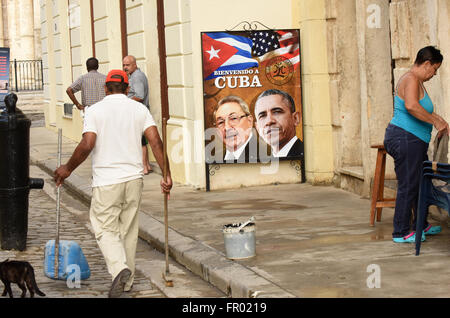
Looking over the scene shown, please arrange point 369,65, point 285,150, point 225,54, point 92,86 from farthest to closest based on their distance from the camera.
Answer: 1. point 92,86
2. point 285,150
3. point 225,54
4. point 369,65

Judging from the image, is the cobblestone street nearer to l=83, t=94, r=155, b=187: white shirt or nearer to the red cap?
l=83, t=94, r=155, b=187: white shirt

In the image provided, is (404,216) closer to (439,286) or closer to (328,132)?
(439,286)

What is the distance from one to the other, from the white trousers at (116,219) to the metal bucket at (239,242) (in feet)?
2.84

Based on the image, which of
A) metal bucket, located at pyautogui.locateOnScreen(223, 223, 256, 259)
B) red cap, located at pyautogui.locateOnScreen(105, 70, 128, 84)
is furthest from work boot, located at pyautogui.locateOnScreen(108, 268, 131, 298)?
red cap, located at pyautogui.locateOnScreen(105, 70, 128, 84)

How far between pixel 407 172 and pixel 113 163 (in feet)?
8.76

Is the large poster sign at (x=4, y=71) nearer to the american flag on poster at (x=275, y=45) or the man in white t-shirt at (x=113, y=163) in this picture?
the american flag on poster at (x=275, y=45)

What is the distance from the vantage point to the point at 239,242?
25.9 feet

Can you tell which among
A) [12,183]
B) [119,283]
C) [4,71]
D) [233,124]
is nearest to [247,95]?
[233,124]

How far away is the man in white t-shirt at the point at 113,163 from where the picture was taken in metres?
7.23

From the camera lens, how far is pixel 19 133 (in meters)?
9.53

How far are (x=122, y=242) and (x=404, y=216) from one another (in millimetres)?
2536

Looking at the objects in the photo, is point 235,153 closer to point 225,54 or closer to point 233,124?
point 233,124

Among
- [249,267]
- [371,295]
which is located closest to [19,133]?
[249,267]

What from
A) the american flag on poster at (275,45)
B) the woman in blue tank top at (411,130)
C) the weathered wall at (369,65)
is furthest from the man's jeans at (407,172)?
the american flag on poster at (275,45)
